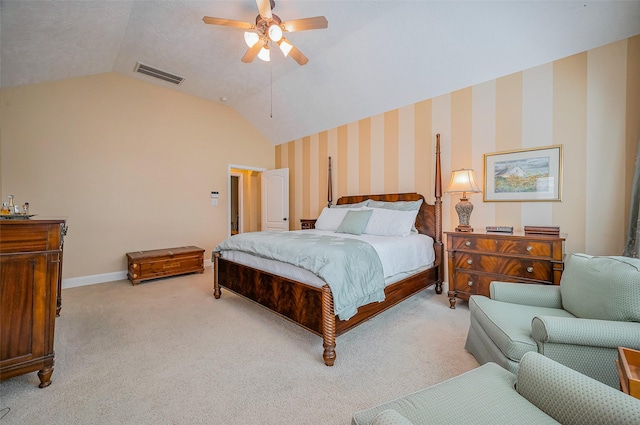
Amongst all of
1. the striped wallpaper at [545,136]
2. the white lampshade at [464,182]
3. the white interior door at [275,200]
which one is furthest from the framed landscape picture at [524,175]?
the white interior door at [275,200]

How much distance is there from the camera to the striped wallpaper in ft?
8.22

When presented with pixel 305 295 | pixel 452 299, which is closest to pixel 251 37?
pixel 305 295

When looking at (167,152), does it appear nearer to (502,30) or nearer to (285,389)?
(285,389)

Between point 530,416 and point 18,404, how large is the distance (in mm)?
2620

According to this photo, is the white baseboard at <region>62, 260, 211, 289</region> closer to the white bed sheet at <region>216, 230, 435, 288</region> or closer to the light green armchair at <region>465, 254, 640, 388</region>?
the white bed sheet at <region>216, 230, 435, 288</region>

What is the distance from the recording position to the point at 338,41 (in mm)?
3309

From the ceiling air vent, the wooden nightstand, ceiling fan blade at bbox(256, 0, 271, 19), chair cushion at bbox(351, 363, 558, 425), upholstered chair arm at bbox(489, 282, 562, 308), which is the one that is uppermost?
the ceiling air vent

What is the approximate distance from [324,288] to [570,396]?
1377 millimetres

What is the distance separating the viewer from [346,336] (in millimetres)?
2398

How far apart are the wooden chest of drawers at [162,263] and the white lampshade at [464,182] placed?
4.09 meters

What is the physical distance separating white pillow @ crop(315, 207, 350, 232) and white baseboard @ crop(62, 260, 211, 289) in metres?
3.31

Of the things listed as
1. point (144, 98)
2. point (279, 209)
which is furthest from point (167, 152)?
point (279, 209)

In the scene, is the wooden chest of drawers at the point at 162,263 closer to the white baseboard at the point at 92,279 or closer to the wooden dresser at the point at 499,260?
the white baseboard at the point at 92,279

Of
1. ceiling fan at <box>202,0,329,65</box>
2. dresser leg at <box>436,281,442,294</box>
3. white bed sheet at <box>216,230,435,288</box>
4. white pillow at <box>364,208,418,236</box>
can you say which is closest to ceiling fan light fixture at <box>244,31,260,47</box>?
ceiling fan at <box>202,0,329,65</box>
